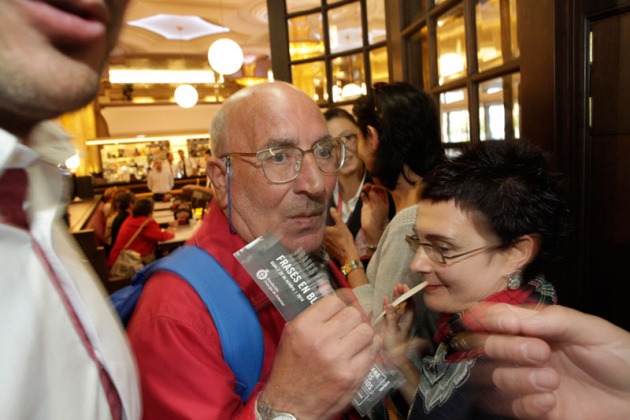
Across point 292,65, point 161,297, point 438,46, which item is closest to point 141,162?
point 292,65

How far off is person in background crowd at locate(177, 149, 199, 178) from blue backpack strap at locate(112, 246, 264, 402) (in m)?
13.4

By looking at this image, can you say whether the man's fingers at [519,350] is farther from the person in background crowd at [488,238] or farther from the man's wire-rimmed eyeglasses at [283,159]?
the man's wire-rimmed eyeglasses at [283,159]

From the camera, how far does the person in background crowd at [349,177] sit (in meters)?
2.35

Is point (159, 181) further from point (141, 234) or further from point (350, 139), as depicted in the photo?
point (350, 139)

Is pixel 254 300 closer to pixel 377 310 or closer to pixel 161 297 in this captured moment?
pixel 161 297

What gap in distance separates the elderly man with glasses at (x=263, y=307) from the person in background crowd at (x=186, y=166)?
517 inches

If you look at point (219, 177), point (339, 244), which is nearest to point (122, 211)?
point (339, 244)

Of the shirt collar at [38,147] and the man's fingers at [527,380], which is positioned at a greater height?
the shirt collar at [38,147]

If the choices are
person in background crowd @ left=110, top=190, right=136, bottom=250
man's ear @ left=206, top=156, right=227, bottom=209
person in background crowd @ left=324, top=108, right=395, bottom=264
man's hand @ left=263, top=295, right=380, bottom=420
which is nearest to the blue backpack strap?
man's hand @ left=263, top=295, right=380, bottom=420

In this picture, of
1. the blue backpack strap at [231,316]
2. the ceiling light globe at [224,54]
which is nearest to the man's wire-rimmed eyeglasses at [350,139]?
the blue backpack strap at [231,316]

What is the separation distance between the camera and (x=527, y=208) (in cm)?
100

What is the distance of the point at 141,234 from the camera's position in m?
4.45

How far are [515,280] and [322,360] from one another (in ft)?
2.04

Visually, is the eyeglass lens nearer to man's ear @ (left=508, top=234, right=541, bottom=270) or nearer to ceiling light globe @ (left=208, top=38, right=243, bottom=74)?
man's ear @ (left=508, top=234, right=541, bottom=270)
